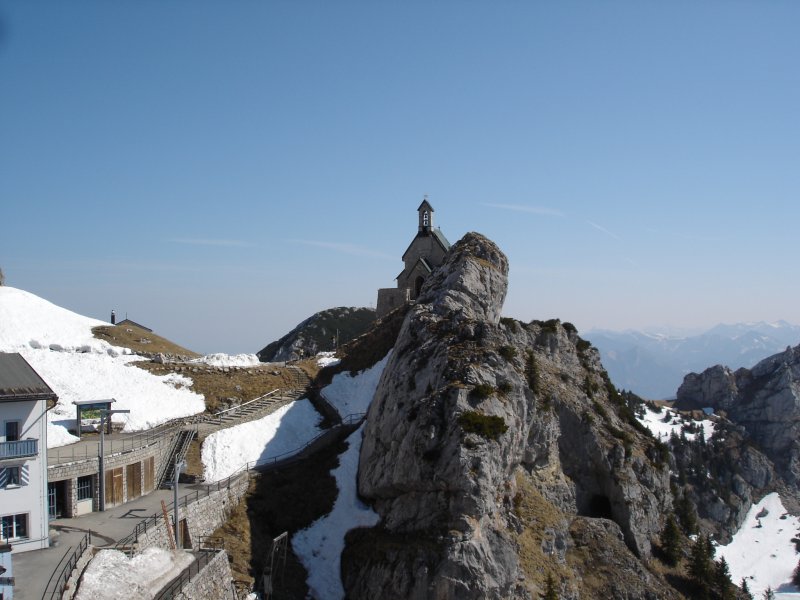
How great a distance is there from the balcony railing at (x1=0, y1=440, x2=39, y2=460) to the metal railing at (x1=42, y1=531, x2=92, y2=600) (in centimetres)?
460

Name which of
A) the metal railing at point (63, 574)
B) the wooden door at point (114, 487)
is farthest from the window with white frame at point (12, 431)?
the wooden door at point (114, 487)

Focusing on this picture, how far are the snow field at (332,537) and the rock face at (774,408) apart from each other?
164108mm

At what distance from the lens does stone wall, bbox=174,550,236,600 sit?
28.0 meters

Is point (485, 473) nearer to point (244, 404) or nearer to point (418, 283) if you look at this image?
point (244, 404)

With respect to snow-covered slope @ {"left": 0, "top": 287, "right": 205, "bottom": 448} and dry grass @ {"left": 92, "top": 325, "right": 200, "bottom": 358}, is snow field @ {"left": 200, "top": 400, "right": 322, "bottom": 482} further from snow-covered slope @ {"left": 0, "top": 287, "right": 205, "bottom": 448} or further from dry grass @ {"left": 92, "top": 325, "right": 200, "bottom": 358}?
dry grass @ {"left": 92, "top": 325, "right": 200, "bottom": 358}

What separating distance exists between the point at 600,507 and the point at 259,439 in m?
29.1

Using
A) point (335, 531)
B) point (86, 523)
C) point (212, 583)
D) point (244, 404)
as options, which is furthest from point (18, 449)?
point (244, 404)

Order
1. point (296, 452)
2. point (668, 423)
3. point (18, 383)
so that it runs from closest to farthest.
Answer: point (18, 383) < point (296, 452) < point (668, 423)

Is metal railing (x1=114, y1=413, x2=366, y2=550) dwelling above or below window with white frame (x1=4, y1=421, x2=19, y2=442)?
below

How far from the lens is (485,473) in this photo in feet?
127

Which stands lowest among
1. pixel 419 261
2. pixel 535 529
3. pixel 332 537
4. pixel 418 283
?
pixel 535 529

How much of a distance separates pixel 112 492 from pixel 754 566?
445 feet

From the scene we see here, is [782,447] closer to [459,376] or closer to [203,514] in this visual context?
[459,376]

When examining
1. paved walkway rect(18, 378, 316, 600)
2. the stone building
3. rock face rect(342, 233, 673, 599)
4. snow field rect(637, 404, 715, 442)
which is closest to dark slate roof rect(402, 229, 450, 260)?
the stone building
